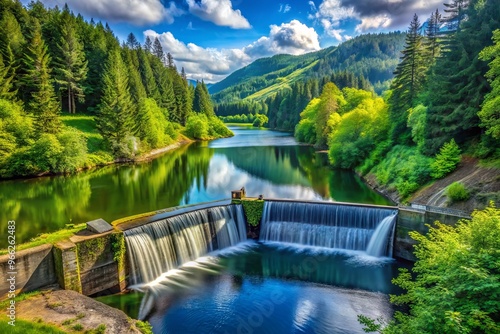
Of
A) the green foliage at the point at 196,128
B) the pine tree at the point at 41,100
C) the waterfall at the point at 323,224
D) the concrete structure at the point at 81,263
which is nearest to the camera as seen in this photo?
the concrete structure at the point at 81,263

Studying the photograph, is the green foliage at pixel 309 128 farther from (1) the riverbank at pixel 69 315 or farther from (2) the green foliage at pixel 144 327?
(1) the riverbank at pixel 69 315

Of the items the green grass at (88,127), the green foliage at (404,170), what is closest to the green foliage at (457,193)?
the green foliage at (404,170)

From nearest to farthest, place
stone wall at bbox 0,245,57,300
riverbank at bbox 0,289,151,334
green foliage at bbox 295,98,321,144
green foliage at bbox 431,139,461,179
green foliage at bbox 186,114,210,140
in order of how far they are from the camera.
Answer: riverbank at bbox 0,289,151,334
stone wall at bbox 0,245,57,300
green foliage at bbox 431,139,461,179
green foliage at bbox 295,98,321,144
green foliage at bbox 186,114,210,140

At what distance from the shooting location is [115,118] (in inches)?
2132

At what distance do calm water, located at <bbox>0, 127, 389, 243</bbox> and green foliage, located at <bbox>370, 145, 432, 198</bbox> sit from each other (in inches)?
87.6

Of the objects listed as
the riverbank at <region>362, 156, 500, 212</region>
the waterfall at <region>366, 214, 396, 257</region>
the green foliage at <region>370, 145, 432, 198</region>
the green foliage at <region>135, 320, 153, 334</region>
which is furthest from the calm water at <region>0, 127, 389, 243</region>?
the green foliage at <region>135, 320, 153, 334</region>

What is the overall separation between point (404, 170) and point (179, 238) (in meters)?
22.7

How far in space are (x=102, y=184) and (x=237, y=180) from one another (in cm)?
1709

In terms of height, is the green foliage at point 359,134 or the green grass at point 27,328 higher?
the green foliage at point 359,134

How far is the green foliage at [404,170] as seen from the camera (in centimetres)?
2764

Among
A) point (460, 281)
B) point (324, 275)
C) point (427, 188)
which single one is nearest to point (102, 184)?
Answer: point (324, 275)

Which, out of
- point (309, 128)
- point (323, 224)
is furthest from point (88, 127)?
point (323, 224)

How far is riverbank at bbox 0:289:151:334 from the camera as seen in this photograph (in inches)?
437

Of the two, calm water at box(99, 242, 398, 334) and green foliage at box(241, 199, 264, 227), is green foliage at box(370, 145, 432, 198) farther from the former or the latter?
green foliage at box(241, 199, 264, 227)
